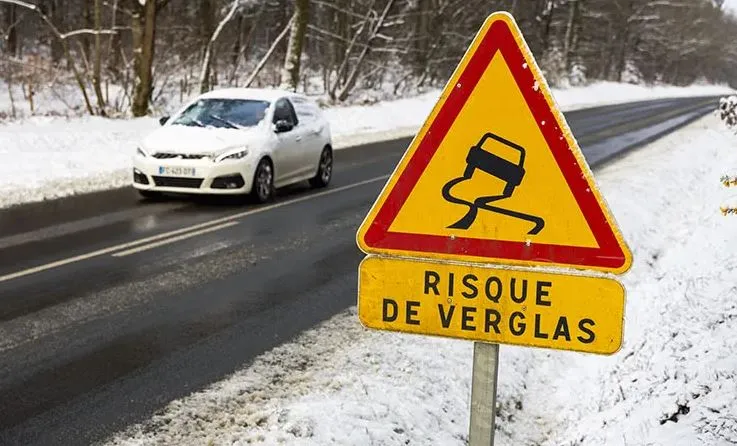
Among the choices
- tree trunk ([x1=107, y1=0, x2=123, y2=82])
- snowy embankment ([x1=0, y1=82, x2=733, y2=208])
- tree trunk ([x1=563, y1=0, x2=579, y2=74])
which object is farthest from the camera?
tree trunk ([x1=563, y1=0, x2=579, y2=74])

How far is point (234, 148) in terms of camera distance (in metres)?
11.8

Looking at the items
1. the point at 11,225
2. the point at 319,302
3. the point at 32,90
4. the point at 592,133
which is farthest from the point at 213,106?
the point at 592,133

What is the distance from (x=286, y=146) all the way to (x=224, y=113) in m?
1.12

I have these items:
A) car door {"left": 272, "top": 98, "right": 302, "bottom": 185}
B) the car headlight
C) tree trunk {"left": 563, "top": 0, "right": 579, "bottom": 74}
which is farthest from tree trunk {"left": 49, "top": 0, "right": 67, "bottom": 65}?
tree trunk {"left": 563, "top": 0, "right": 579, "bottom": 74}

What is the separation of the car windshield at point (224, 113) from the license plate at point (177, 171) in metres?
1.16

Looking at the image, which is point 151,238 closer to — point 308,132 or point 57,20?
point 308,132

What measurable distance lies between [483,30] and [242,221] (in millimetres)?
8420

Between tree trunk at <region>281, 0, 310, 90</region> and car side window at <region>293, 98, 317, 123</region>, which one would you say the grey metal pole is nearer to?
car side window at <region>293, 98, 317, 123</region>

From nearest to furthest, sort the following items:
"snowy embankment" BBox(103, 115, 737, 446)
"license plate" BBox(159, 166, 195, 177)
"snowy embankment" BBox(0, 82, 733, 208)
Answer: "snowy embankment" BBox(103, 115, 737, 446)
"license plate" BBox(159, 166, 195, 177)
"snowy embankment" BBox(0, 82, 733, 208)

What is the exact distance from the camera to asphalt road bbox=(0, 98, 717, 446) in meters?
4.98

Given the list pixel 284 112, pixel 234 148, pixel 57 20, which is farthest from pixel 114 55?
pixel 57 20

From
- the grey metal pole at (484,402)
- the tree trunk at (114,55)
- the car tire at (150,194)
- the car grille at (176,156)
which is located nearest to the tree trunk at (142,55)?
the tree trunk at (114,55)

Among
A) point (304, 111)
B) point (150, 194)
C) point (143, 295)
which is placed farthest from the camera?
point (304, 111)

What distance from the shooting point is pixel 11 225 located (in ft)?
32.7
